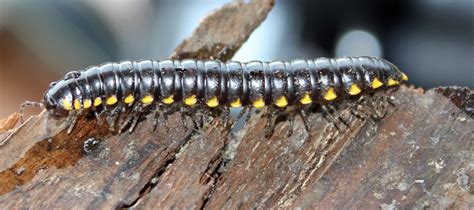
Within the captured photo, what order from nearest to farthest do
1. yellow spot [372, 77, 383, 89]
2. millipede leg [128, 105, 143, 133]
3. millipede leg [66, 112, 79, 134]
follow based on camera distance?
millipede leg [66, 112, 79, 134] → millipede leg [128, 105, 143, 133] → yellow spot [372, 77, 383, 89]

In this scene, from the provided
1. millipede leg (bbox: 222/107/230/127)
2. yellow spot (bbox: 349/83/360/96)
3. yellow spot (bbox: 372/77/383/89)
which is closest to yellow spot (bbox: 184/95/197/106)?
millipede leg (bbox: 222/107/230/127)

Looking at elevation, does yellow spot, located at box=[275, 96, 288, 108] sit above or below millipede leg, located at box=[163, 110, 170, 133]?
below

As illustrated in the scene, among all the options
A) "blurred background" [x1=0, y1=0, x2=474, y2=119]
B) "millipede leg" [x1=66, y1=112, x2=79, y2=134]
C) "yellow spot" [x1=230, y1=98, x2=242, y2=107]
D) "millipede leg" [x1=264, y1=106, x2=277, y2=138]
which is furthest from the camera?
"blurred background" [x1=0, y1=0, x2=474, y2=119]

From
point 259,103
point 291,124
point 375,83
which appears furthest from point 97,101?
point 375,83

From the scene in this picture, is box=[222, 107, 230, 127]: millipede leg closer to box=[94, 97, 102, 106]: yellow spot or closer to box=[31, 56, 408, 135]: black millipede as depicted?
box=[31, 56, 408, 135]: black millipede

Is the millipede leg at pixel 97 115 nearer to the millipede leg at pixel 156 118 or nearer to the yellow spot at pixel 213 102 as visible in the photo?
the millipede leg at pixel 156 118

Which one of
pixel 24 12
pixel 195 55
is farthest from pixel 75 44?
pixel 195 55

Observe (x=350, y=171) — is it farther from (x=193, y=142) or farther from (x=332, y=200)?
(x=193, y=142)

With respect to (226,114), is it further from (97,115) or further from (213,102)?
(97,115)
